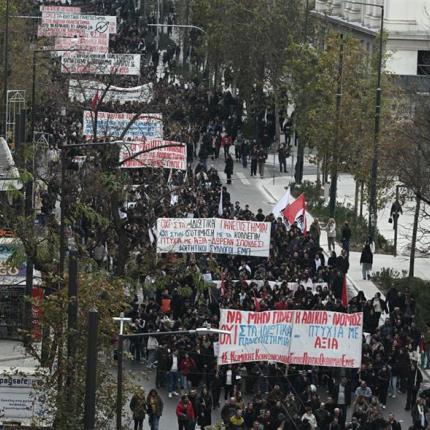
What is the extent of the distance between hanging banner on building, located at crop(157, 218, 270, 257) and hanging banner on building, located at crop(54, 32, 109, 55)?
32.9m

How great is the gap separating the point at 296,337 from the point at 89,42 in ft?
146

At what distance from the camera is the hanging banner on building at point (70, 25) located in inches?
3223

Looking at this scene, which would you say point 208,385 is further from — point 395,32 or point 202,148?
point 395,32

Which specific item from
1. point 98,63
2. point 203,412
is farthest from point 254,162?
point 203,412

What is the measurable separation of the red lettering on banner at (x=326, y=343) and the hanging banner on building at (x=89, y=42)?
42717mm

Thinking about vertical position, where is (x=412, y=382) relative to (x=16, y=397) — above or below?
below

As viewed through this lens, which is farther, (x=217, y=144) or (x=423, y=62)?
(x=423, y=62)

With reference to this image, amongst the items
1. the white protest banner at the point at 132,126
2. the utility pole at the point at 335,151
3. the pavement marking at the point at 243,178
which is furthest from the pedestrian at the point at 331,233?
the pavement marking at the point at 243,178

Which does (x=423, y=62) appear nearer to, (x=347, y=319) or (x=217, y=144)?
(x=217, y=144)

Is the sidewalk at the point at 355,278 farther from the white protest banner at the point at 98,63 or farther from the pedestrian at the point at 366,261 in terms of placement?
the white protest banner at the point at 98,63

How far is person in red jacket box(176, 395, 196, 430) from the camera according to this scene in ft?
118

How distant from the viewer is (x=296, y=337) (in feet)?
124

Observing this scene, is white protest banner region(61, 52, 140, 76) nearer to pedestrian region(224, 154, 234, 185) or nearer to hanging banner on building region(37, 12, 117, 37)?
hanging banner on building region(37, 12, 117, 37)

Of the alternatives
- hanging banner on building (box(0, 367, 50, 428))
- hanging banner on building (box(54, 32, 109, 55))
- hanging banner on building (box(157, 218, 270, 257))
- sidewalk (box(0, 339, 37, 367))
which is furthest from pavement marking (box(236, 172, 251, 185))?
hanging banner on building (box(0, 367, 50, 428))
